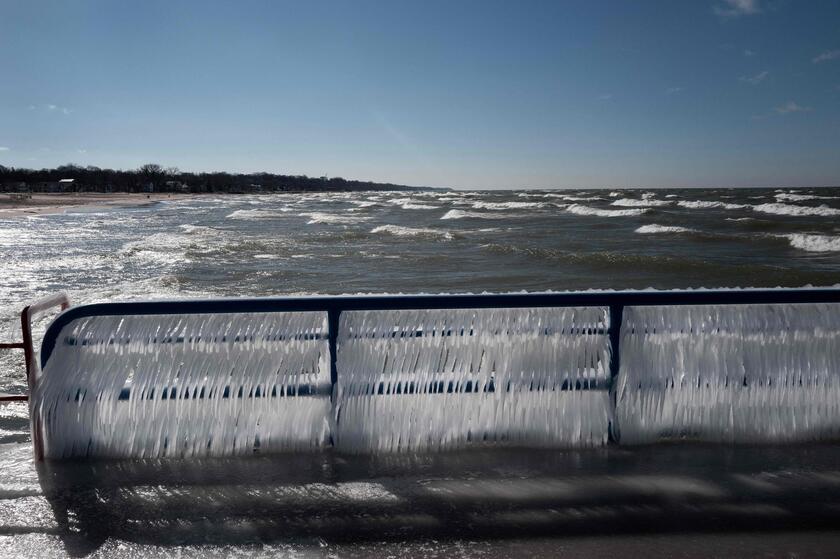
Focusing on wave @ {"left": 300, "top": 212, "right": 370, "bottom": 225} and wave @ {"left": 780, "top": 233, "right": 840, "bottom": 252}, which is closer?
wave @ {"left": 780, "top": 233, "right": 840, "bottom": 252}

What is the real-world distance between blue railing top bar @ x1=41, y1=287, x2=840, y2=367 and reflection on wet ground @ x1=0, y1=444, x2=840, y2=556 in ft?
2.28

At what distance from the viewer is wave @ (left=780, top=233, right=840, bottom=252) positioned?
24656 mm

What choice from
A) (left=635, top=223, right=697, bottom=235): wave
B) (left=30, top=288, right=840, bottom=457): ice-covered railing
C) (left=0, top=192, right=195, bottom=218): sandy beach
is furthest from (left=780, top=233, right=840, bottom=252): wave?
(left=0, top=192, right=195, bottom=218): sandy beach

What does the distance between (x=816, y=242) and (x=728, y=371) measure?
87.2ft

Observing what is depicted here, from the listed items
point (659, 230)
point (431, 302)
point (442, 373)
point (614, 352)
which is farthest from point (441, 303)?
point (659, 230)

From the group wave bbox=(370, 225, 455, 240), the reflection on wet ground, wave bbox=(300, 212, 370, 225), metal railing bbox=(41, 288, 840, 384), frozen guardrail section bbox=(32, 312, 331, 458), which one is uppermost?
metal railing bbox=(41, 288, 840, 384)

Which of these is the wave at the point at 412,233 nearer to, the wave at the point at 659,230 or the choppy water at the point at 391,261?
the choppy water at the point at 391,261

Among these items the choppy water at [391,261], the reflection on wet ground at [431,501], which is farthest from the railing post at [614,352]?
the choppy water at [391,261]

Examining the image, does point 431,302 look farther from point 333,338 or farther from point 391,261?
point 391,261

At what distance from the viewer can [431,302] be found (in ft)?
11.0

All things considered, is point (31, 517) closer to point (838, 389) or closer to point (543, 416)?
point (543, 416)

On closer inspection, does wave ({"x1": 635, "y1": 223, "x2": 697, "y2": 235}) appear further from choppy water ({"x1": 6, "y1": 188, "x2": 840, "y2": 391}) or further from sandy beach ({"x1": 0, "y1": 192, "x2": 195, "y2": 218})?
sandy beach ({"x1": 0, "y1": 192, "x2": 195, "y2": 218})

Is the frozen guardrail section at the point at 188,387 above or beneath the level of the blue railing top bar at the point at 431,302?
beneath

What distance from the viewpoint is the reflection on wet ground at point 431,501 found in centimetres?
266
